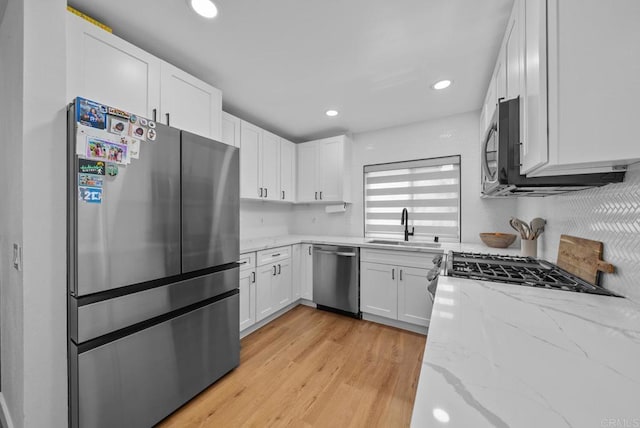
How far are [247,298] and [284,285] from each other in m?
0.58

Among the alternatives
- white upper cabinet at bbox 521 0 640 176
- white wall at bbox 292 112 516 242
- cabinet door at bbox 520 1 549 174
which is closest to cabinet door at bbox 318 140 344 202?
white wall at bbox 292 112 516 242

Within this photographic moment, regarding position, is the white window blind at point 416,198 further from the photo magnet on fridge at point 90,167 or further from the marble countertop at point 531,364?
the photo magnet on fridge at point 90,167

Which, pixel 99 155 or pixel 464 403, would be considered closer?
pixel 464 403

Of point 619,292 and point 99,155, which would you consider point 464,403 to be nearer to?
point 619,292

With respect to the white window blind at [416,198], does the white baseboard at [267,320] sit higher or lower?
lower

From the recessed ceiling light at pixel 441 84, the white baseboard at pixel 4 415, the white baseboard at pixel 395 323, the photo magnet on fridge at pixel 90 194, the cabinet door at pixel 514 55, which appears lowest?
the white baseboard at pixel 395 323

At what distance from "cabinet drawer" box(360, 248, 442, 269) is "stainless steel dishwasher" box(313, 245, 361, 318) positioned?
13 cm

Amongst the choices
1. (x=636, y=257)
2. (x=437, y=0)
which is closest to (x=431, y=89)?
(x=437, y=0)

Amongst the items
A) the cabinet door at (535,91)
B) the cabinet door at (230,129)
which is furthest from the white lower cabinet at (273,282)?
the cabinet door at (535,91)

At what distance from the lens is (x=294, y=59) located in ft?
6.20

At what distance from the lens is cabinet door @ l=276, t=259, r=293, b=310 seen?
279 cm

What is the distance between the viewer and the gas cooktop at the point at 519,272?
1075mm

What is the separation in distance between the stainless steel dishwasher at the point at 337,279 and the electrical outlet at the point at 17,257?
2.37 metres

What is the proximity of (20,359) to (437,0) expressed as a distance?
2.82m
